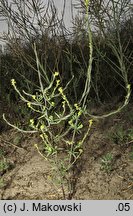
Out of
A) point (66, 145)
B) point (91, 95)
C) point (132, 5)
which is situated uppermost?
point (132, 5)

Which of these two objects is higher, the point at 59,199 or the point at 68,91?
the point at 68,91

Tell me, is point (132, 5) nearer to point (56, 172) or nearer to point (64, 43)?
point (64, 43)

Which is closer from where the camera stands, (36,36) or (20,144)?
(20,144)

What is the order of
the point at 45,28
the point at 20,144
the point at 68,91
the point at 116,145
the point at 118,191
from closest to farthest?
the point at 118,191 < the point at 116,145 < the point at 20,144 < the point at 45,28 < the point at 68,91

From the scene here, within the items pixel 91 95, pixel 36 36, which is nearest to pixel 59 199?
pixel 91 95

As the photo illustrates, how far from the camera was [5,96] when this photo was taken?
5.59 m

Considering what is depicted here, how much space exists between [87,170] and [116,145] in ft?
1.29

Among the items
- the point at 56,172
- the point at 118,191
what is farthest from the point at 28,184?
the point at 118,191

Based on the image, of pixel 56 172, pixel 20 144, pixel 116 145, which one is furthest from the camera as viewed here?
pixel 20 144

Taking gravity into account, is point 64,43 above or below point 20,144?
above

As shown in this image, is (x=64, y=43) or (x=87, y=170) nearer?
(x=87, y=170)

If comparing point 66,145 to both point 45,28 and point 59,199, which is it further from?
point 45,28

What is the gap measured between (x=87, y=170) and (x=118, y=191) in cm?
41

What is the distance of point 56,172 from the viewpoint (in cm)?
370
